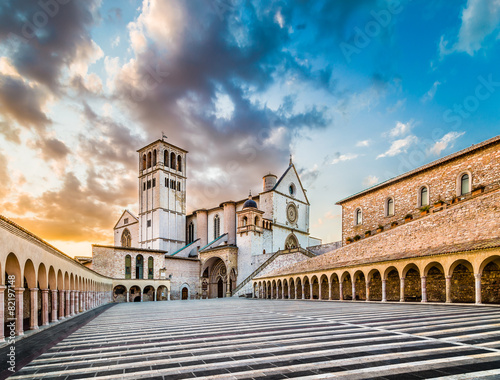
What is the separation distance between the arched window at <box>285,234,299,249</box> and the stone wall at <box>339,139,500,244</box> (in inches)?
678

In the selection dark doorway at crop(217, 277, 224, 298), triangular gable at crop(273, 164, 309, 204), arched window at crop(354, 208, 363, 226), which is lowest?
dark doorway at crop(217, 277, 224, 298)

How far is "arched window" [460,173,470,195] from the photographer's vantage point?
81.7ft

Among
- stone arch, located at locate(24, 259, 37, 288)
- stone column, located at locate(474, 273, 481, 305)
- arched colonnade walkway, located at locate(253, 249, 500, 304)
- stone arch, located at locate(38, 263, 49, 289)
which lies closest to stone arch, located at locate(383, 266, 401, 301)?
arched colonnade walkway, located at locate(253, 249, 500, 304)

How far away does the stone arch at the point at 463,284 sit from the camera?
19448 millimetres

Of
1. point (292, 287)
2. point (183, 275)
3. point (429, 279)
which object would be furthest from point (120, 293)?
point (429, 279)

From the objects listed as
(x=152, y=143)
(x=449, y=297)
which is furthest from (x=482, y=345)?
(x=152, y=143)

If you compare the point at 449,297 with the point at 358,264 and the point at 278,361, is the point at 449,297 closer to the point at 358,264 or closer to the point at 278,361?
the point at 358,264

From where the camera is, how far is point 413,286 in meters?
23.7

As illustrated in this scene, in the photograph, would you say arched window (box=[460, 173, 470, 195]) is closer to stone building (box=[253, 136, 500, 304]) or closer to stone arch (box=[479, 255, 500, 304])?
Result: stone building (box=[253, 136, 500, 304])

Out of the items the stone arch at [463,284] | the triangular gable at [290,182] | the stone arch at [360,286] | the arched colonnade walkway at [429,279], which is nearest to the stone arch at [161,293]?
the triangular gable at [290,182]

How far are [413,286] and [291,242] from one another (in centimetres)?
3319

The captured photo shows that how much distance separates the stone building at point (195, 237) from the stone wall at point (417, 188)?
35.5ft

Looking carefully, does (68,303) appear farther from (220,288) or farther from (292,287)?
(220,288)

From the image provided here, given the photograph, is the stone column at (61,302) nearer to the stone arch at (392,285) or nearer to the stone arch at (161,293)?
the stone arch at (392,285)
